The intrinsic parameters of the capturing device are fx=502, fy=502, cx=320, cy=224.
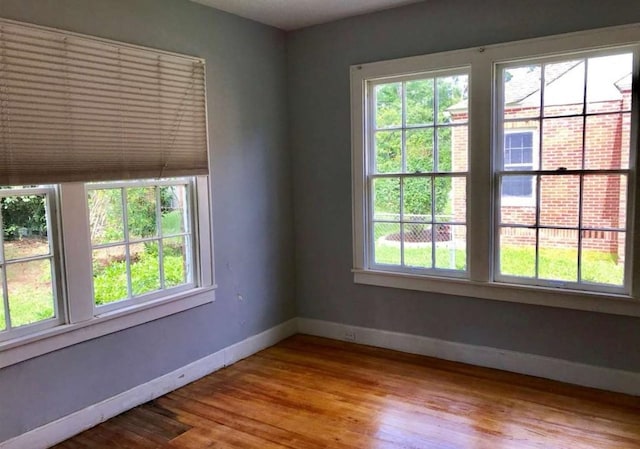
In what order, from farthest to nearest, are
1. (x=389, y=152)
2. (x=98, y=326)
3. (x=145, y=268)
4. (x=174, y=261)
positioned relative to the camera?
(x=389, y=152), (x=174, y=261), (x=145, y=268), (x=98, y=326)

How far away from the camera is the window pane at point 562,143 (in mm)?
3264

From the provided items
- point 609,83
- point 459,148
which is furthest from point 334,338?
point 609,83

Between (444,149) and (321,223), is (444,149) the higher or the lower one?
the higher one

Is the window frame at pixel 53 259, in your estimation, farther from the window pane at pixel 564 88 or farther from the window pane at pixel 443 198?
the window pane at pixel 564 88

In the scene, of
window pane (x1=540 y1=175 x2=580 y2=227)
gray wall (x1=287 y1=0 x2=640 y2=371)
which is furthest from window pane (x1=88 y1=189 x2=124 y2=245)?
window pane (x1=540 y1=175 x2=580 y2=227)

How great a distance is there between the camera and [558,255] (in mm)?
3389

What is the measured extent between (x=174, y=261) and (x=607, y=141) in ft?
9.69

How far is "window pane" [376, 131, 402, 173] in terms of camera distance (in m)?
3.94

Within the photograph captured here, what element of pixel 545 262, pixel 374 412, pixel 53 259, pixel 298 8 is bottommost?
pixel 374 412

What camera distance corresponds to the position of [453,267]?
3797mm

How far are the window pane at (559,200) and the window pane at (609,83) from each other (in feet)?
Answer: 1.57

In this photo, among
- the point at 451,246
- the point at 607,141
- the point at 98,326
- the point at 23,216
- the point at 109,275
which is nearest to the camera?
the point at 23,216

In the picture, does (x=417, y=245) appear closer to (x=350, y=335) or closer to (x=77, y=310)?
(x=350, y=335)

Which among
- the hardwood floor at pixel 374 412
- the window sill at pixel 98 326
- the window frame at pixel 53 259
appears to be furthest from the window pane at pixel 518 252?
the window frame at pixel 53 259
